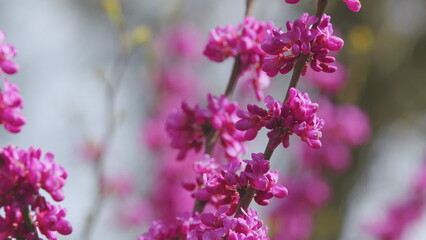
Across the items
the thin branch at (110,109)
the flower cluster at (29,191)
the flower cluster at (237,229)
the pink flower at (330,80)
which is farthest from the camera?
the pink flower at (330,80)

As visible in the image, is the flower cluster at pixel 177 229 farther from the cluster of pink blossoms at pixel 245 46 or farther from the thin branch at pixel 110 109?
the thin branch at pixel 110 109

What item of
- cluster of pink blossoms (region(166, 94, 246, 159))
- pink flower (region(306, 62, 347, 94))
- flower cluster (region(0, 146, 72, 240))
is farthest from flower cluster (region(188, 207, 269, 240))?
pink flower (region(306, 62, 347, 94))

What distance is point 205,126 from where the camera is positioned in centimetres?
206

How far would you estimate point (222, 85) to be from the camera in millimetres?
6422

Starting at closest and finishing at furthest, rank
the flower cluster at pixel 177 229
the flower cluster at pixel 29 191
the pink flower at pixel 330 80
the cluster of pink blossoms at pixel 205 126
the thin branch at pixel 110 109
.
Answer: the flower cluster at pixel 29 191
the flower cluster at pixel 177 229
the cluster of pink blossoms at pixel 205 126
the thin branch at pixel 110 109
the pink flower at pixel 330 80

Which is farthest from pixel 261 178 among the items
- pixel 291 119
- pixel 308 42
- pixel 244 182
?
pixel 308 42

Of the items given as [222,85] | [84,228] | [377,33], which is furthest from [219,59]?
[377,33]

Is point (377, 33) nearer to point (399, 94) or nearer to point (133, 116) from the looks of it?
point (399, 94)

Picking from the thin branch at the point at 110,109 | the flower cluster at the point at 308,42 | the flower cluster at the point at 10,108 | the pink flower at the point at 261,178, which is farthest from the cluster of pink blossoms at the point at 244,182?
the thin branch at the point at 110,109

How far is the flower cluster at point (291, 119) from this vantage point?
1.50 m

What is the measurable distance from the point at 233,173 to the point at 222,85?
16.1 feet

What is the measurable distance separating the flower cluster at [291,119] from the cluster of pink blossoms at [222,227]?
0.19 meters

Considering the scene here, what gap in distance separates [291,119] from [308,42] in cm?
19

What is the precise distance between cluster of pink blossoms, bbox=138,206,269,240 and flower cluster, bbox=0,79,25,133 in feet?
1.48
